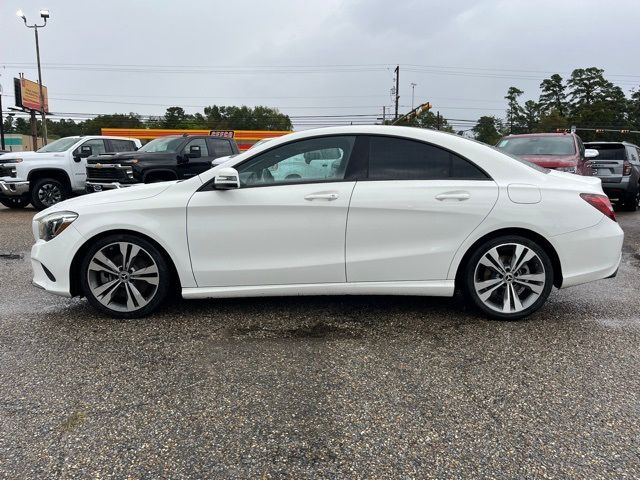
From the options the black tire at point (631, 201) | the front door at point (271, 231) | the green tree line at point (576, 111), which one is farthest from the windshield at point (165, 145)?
the green tree line at point (576, 111)

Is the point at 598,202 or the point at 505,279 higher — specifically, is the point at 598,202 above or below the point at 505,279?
above

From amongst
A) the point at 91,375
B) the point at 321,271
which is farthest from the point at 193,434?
the point at 321,271

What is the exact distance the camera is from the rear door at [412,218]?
407 cm

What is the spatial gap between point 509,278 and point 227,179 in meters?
2.40

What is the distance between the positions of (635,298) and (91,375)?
4890 millimetres

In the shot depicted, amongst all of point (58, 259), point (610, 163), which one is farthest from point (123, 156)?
point (610, 163)

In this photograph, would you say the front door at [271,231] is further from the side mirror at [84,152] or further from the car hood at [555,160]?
the side mirror at [84,152]

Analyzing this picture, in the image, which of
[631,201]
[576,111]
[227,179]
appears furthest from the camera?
[576,111]

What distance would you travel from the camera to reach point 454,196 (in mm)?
4070

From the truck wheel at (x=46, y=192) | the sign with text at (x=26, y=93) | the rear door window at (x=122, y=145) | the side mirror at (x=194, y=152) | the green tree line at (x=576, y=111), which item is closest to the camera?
the side mirror at (x=194, y=152)

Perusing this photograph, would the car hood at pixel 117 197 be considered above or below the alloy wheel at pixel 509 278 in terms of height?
above

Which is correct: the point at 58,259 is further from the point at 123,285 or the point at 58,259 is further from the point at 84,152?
the point at 84,152

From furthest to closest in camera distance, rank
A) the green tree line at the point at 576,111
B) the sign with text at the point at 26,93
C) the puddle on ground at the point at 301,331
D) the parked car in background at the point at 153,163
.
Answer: the green tree line at the point at 576,111 → the sign with text at the point at 26,93 → the parked car in background at the point at 153,163 → the puddle on ground at the point at 301,331

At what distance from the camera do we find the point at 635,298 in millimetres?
5039
